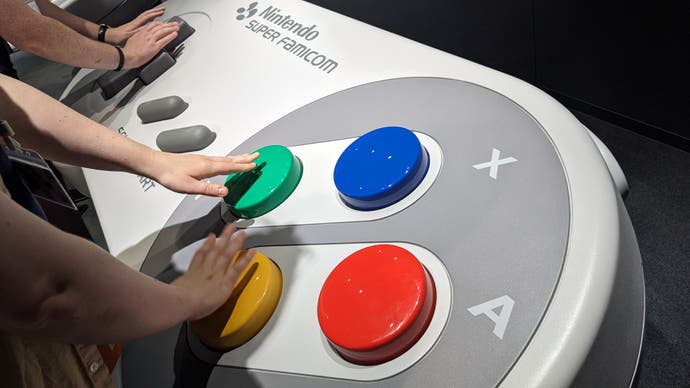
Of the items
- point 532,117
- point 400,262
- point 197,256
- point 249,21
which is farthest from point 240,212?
point 249,21

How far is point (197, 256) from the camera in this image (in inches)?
24.3

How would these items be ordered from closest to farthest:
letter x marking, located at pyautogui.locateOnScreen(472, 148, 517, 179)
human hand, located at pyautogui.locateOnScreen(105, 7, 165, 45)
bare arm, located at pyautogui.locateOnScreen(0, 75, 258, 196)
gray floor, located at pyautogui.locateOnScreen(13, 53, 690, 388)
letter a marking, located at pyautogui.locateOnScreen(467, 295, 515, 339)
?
letter a marking, located at pyautogui.locateOnScreen(467, 295, 515, 339) → letter x marking, located at pyautogui.locateOnScreen(472, 148, 517, 179) → bare arm, located at pyautogui.locateOnScreen(0, 75, 258, 196) → gray floor, located at pyautogui.locateOnScreen(13, 53, 690, 388) → human hand, located at pyautogui.locateOnScreen(105, 7, 165, 45)

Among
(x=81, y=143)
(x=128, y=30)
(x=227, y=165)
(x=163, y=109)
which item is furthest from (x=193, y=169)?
(x=128, y=30)

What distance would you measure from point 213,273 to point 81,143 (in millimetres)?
284

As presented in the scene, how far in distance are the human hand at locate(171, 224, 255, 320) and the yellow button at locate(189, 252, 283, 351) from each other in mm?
14

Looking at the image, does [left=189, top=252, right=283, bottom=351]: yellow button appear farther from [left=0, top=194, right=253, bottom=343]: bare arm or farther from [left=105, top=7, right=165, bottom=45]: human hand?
[left=105, top=7, right=165, bottom=45]: human hand

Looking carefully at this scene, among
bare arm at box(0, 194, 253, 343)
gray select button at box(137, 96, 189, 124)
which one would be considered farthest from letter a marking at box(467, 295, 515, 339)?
gray select button at box(137, 96, 189, 124)

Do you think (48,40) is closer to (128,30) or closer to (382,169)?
(128,30)

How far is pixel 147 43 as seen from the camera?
1.02 meters

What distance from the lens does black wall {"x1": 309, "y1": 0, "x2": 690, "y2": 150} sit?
119 centimetres

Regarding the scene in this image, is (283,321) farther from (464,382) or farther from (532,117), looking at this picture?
(532,117)

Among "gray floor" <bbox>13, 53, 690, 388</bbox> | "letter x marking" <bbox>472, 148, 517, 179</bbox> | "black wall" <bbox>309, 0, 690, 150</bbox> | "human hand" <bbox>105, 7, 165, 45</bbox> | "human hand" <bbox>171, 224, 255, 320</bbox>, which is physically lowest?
"gray floor" <bbox>13, 53, 690, 388</bbox>

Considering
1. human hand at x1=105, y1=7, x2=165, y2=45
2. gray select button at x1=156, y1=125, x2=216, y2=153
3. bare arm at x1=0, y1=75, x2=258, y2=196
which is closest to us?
bare arm at x1=0, y1=75, x2=258, y2=196

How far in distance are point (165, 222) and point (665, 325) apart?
901 millimetres
